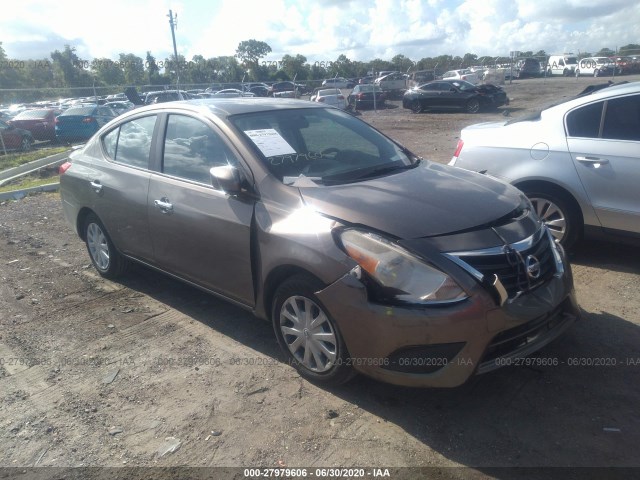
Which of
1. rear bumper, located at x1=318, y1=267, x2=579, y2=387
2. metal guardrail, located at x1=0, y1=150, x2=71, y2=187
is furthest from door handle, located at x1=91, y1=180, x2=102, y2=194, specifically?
metal guardrail, located at x1=0, y1=150, x2=71, y2=187

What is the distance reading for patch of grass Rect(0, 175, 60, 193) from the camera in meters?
11.1

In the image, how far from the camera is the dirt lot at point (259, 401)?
2910mm

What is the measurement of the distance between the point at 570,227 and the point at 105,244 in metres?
4.50

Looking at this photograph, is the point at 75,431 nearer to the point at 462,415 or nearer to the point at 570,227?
the point at 462,415

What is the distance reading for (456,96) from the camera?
1006 inches

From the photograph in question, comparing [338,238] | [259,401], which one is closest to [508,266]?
[338,238]

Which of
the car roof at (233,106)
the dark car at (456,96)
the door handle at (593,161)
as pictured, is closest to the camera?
the car roof at (233,106)

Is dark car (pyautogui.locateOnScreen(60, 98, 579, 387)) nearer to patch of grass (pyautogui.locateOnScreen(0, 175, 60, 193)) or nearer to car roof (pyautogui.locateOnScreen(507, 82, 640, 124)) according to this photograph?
car roof (pyautogui.locateOnScreen(507, 82, 640, 124))

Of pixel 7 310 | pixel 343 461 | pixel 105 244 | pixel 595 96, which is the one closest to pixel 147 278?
pixel 105 244

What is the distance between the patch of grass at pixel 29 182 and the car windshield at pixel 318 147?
8.41m

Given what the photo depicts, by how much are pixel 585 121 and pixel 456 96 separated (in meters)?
21.4

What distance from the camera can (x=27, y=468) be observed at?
2953 millimetres

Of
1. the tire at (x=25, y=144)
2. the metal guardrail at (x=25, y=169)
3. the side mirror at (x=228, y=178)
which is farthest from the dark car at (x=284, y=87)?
the side mirror at (x=228, y=178)

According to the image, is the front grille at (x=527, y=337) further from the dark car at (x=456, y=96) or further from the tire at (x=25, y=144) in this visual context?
the dark car at (x=456, y=96)
